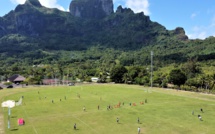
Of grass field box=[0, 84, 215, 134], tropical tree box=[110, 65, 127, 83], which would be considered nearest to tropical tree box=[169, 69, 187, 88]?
grass field box=[0, 84, 215, 134]

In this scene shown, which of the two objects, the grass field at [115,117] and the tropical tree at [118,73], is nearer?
the grass field at [115,117]

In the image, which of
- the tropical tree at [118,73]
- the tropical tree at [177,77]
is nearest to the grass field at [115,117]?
the tropical tree at [177,77]

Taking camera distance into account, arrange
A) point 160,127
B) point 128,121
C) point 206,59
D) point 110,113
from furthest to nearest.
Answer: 1. point 206,59
2. point 110,113
3. point 128,121
4. point 160,127

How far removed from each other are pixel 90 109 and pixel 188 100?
3292 centimetres

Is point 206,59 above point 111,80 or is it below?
above

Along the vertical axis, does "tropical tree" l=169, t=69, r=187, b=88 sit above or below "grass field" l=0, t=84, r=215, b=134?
above

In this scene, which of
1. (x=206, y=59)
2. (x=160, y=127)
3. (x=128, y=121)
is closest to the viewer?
(x=160, y=127)

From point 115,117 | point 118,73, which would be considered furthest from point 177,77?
point 115,117

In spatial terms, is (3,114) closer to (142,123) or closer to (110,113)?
(110,113)

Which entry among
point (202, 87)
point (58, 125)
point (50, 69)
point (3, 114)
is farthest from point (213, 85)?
point (50, 69)

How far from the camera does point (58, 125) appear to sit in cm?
4788

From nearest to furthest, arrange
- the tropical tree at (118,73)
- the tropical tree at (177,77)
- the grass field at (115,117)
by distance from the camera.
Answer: the grass field at (115,117), the tropical tree at (177,77), the tropical tree at (118,73)

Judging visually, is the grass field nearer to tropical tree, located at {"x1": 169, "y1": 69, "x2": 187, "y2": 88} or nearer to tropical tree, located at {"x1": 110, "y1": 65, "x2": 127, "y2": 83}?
tropical tree, located at {"x1": 169, "y1": 69, "x2": 187, "y2": 88}

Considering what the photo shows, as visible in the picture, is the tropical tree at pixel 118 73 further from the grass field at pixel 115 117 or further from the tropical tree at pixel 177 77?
the grass field at pixel 115 117
